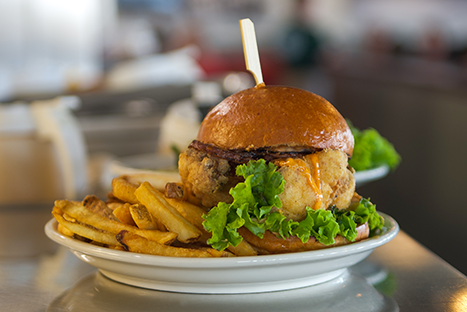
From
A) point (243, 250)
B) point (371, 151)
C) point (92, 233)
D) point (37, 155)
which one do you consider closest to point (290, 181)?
point (243, 250)

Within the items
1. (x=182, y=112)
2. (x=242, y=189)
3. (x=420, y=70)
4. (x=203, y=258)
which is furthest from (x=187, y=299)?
(x=420, y=70)

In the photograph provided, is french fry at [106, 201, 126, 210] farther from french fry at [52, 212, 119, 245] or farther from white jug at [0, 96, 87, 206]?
white jug at [0, 96, 87, 206]

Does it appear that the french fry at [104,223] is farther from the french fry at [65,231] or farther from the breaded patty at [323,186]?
the breaded patty at [323,186]

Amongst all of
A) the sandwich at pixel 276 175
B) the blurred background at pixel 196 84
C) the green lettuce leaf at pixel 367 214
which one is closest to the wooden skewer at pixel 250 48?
the sandwich at pixel 276 175

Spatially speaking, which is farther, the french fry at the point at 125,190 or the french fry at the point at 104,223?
the french fry at the point at 125,190

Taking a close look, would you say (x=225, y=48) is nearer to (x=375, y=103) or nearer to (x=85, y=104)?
(x=375, y=103)

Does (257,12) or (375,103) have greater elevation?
(257,12)
